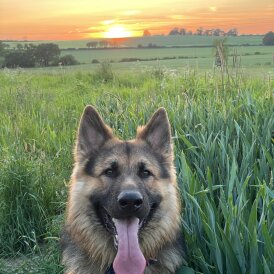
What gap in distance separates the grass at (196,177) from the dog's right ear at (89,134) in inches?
34.2

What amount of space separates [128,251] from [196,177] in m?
1.35

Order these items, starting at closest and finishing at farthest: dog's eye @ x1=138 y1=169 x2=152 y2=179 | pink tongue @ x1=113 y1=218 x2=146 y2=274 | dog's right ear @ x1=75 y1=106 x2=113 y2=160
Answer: pink tongue @ x1=113 y1=218 x2=146 y2=274 → dog's eye @ x1=138 y1=169 x2=152 y2=179 → dog's right ear @ x1=75 y1=106 x2=113 y2=160

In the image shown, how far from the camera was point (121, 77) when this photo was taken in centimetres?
A: 1599

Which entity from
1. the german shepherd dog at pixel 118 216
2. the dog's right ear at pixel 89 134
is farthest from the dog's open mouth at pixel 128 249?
the dog's right ear at pixel 89 134

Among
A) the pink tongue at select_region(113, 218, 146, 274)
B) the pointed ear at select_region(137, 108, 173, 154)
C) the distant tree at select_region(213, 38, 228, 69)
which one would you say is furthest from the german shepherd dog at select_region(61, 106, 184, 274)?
the distant tree at select_region(213, 38, 228, 69)

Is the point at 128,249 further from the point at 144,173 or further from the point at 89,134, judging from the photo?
the point at 89,134

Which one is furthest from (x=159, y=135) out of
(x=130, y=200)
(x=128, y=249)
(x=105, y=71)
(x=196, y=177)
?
(x=105, y=71)

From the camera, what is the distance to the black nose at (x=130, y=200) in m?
3.10

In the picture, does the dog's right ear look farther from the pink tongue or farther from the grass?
the grass

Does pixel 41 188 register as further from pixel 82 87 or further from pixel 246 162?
pixel 82 87

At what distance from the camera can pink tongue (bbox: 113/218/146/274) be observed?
3221 mm

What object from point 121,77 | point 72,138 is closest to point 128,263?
point 72,138

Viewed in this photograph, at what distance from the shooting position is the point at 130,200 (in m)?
3.10

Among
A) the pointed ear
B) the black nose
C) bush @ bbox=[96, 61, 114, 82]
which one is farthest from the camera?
bush @ bbox=[96, 61, 114, 82]
